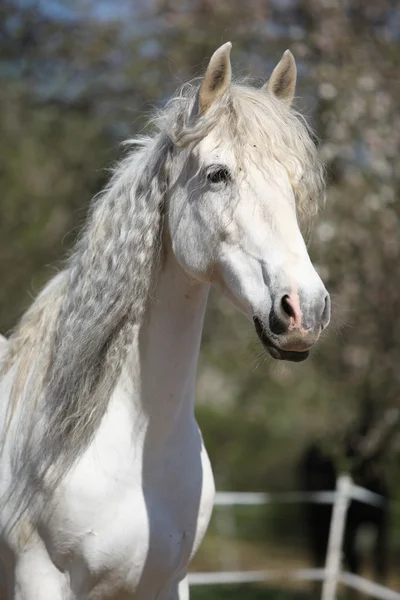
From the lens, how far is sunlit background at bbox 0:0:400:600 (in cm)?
623

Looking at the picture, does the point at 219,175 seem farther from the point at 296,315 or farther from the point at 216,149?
the point at 296,315

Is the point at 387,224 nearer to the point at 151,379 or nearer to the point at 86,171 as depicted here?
the point at 86,171

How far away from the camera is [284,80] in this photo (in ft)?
8.91

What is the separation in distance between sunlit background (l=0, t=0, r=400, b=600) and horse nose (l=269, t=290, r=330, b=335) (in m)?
2.92

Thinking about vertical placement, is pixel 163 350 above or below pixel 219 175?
below

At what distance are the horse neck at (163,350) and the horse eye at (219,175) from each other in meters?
0.31

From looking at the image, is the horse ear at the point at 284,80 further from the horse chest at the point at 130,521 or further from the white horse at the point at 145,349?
the horse chest at the point at 130,521

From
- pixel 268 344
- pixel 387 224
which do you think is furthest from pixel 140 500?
pixel 387 224

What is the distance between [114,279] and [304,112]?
9.57 feet

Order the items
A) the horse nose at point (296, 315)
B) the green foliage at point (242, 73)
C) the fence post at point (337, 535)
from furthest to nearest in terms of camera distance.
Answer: the green foliage at point (242, 73)
the fence post at point (337, 535)
the horse nose at point (296, 315)

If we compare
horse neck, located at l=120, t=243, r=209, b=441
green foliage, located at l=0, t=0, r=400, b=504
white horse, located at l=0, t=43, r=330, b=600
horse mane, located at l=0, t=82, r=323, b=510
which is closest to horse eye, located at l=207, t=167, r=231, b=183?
white horse, located at l=0, t=43, r=330, b=600

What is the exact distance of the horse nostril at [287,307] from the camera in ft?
7.00

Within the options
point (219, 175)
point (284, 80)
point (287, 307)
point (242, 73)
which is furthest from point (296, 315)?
point (242, 73)

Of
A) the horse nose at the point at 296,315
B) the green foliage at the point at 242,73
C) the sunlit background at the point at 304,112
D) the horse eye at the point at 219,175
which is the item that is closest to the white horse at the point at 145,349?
the horse eye at the point at 219,175
